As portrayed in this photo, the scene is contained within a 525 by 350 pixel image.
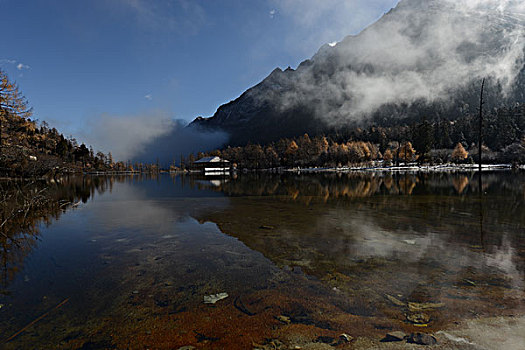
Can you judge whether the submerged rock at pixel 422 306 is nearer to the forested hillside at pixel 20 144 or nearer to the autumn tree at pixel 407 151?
the forested hillside at pixel 20 144

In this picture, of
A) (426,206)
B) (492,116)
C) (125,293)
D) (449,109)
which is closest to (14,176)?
(125,293)

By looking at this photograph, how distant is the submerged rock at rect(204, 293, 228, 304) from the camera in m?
4.69

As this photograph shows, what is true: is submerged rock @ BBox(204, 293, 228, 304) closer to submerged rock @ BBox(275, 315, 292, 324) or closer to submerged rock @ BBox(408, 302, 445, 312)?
submerged rock @ BBox(275, 315, 292, 324)

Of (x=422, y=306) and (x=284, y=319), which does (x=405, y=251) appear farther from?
(x=284, y=319)

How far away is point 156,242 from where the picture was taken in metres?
8.73

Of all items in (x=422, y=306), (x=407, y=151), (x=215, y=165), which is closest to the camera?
(x=422, y=306)

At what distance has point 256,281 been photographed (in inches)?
214

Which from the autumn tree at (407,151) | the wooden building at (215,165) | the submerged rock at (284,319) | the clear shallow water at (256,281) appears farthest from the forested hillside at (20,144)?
the autumn tree at (407,151)

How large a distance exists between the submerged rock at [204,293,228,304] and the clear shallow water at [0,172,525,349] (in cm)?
12

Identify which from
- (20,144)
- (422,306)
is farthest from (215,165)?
(422,306)

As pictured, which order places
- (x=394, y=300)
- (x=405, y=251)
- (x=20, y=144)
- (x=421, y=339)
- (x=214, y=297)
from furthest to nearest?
(x=20, y=144), (x=405, y=251), (x=214, y=297), (x=394, y=300), (x=421, y=339)

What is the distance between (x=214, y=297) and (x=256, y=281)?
0.99 metres

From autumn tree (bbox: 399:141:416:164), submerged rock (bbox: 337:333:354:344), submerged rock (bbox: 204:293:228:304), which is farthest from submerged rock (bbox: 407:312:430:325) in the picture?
autumn tree (bbox: 399:141:416:164)

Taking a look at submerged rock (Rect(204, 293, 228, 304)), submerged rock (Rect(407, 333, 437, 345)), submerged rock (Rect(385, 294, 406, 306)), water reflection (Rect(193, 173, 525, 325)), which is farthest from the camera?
submerged rock (Rect(204, 293, 228, 304))
